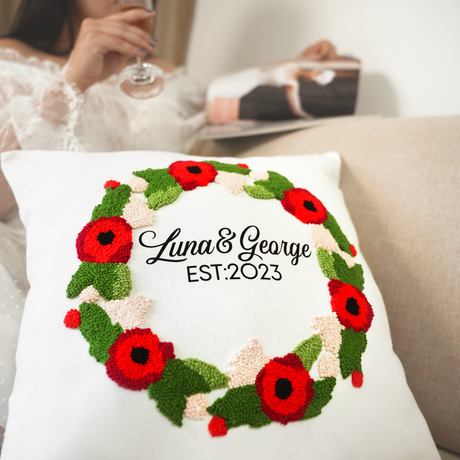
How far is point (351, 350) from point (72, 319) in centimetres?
31

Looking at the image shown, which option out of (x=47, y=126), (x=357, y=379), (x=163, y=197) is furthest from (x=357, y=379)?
(x=47, y=126)

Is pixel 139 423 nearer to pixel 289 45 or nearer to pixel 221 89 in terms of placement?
pixel 221 89

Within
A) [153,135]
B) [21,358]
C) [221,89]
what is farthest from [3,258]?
[221,89]

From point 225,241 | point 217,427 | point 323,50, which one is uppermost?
point 323,50

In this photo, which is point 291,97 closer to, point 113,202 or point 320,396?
point 113,202

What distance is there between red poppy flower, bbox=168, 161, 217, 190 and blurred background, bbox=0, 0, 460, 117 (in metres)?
0.67

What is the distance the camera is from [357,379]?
0.40 m

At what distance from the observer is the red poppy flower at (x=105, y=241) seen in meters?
0.40

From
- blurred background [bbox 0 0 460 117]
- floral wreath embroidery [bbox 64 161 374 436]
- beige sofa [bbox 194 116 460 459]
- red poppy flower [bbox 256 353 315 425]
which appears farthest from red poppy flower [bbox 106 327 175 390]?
blurred background [bbox 0 0 460 117]

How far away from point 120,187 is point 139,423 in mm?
275

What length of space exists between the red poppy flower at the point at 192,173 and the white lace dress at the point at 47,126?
0.86 ft

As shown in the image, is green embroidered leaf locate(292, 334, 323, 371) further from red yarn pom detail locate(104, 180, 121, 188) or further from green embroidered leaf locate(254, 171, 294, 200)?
red yarn pom detail locate(104, 180, 121, 188)

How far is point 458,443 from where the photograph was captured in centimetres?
53

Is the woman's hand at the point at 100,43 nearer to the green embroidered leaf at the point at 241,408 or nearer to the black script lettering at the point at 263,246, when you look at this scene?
the black script lettering at the point at 263,246
